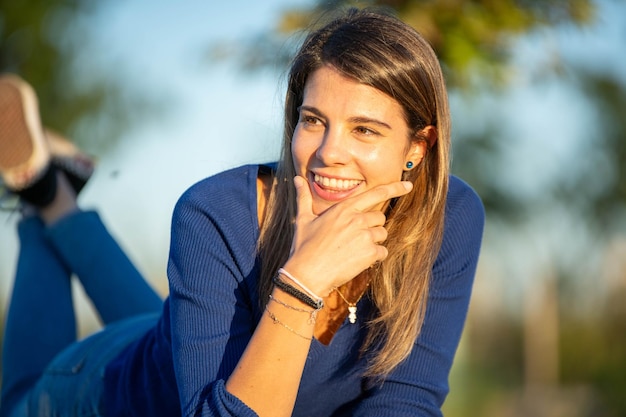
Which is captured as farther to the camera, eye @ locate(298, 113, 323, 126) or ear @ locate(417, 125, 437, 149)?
ear @ locate(417, 125, 437, 149)

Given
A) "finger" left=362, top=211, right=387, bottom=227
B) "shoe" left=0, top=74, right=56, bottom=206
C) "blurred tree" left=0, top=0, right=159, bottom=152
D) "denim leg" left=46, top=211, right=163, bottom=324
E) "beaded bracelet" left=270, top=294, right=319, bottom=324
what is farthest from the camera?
"blurred tree" left=0, top=0, right=159, bottom=152

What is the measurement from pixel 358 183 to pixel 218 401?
678mm

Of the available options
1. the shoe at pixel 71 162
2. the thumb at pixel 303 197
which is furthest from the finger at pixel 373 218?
the shoe at pixel 71 162

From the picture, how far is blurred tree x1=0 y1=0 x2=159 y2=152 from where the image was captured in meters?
8.33

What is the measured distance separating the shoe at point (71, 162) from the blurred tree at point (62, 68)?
4784 millimetres

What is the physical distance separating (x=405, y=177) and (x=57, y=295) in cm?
186

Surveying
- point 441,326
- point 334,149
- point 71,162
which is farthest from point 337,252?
point 71,162

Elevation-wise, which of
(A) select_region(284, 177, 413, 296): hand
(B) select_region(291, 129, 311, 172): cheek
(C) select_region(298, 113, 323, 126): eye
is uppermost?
(C) select_region(298, 113, 323, 126): eye

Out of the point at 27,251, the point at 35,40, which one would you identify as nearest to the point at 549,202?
the point at 35,40

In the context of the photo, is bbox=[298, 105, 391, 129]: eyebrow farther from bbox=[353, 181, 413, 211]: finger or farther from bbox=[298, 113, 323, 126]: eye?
bbox=[353, 181, 413, 211]: finger

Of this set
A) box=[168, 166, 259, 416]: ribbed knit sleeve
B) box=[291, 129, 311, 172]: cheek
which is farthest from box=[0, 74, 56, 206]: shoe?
box=[291, 129, 311, 172]: cheek

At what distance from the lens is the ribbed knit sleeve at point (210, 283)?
217 centimetres

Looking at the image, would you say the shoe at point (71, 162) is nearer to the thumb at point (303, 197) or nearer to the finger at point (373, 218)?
the thumb at point (303, 197)

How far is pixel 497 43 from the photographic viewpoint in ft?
17.8
